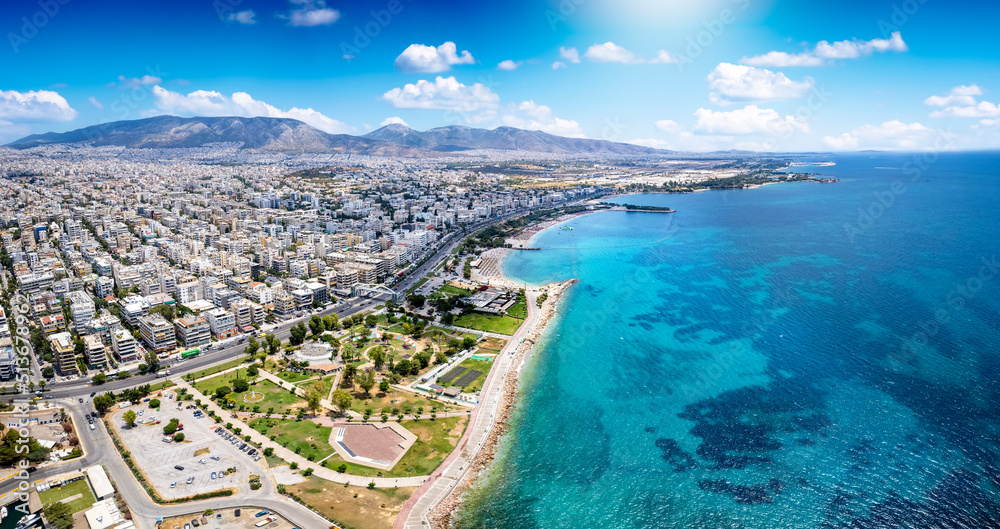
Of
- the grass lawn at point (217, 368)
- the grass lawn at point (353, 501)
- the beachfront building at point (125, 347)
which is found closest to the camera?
the grass lawn at point (353, 501)

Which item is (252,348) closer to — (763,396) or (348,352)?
(348,352)

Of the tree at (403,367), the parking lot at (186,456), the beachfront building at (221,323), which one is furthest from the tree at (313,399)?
the beachfront building at (221,323)

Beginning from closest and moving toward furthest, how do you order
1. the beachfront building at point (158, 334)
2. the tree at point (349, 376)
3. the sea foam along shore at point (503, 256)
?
the tree at point (349, 376), the beachfront building at point (158, 334), the sea foam along shore at point (503, 256)

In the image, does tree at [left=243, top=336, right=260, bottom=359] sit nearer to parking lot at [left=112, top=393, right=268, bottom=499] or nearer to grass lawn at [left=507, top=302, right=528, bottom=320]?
parking lot at [left=112, top=393, right=268, bottom=499]

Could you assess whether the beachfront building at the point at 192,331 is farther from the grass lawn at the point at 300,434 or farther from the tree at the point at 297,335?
the grass lawn at the point at 300,434

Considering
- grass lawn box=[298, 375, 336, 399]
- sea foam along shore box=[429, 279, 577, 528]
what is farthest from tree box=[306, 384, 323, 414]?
sea foam along shore box=[429, 279, 577, 528]

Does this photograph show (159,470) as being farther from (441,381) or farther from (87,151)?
(87,151)
